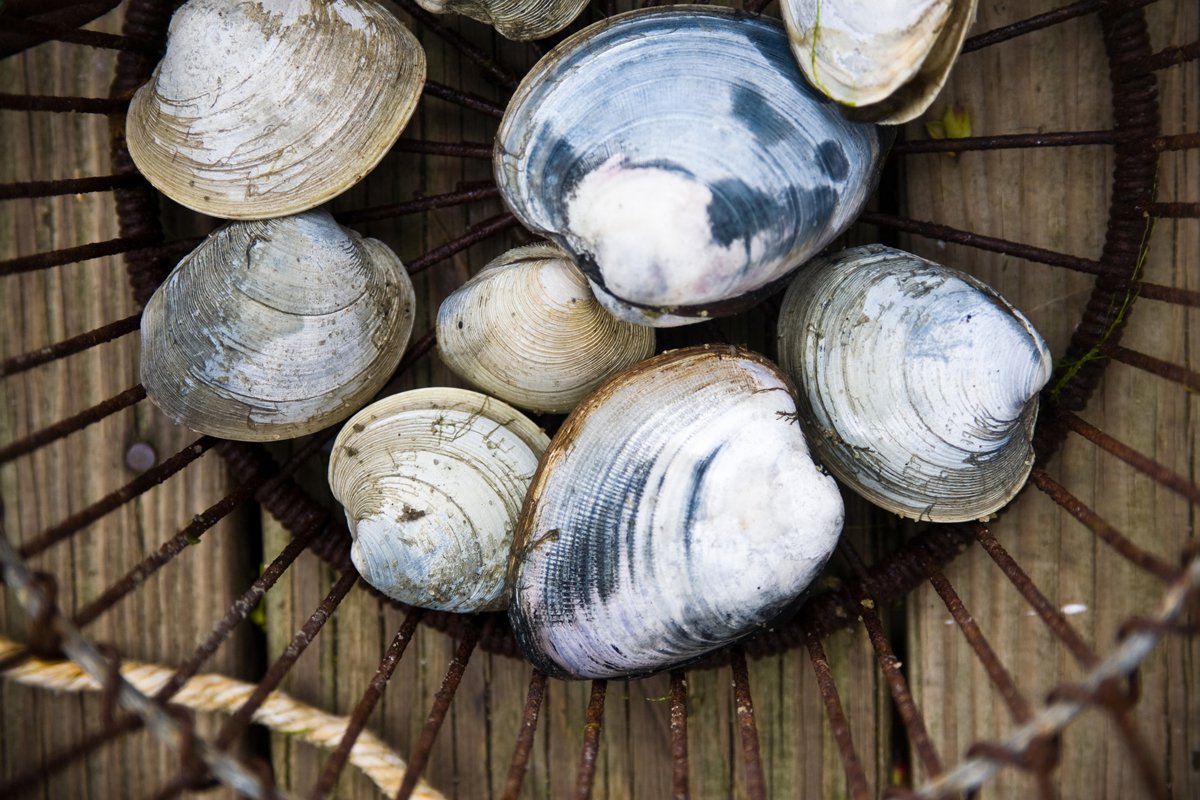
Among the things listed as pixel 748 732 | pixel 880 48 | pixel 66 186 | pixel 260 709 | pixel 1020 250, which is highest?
pixel 880 48

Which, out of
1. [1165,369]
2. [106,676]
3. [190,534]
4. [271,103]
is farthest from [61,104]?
[1165,369]

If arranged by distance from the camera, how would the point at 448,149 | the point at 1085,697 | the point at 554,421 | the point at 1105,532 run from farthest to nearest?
the point at 554,421, the point at 448,149, the point at 1105,532, the point at 1085,697

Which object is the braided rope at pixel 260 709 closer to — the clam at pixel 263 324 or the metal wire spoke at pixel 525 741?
the metal wire spoke at pixel 525 741

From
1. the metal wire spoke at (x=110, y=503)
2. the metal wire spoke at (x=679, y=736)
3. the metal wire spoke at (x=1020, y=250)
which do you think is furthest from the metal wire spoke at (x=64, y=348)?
the metal wire spoke at (x=1020, y=250)

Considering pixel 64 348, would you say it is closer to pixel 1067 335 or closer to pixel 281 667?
pixel 281 667

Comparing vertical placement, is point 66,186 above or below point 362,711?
above

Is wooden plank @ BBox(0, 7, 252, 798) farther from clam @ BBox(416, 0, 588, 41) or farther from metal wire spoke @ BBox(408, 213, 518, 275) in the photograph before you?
clam @ BBox(416, 0, 588, 41)

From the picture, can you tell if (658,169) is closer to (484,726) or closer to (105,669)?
(105,669)
